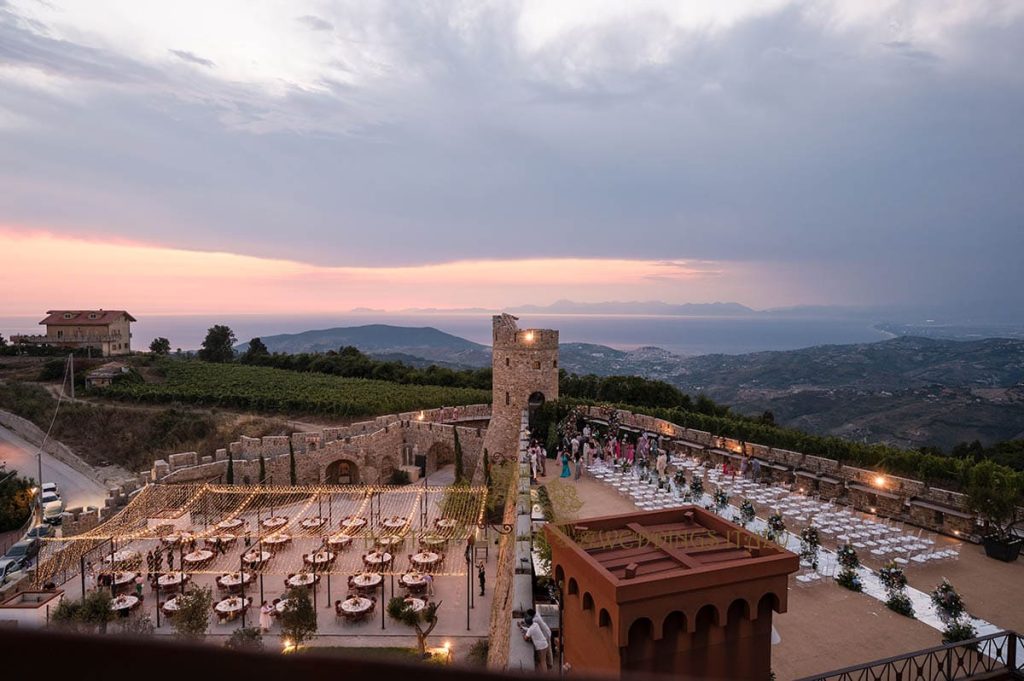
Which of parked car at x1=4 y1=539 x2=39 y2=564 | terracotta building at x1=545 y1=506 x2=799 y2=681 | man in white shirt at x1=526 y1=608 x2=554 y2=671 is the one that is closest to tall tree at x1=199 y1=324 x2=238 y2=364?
parked car at x1=4 y1=539 x2=39 y2=564

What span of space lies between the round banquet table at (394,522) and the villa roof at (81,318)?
4973 cm

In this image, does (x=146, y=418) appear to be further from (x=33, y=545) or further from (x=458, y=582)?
(x=458, y=582)

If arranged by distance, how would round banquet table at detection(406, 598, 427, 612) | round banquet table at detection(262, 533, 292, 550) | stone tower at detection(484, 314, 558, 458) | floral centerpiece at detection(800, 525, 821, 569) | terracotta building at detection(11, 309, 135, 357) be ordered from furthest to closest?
terracotta building at detection(11, 309, 135, 357) < stone tower at detection(484, 314, 558, 458) < round banquet table at detection(262, 533, 292, 550) < round banquet table at detection(406, 598, 427, 612) < floral centerpiece at detection(800, 525, 821, 569)

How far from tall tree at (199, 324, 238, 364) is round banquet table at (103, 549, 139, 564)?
44985mm

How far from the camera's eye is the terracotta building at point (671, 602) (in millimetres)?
5410

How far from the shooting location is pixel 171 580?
16.5 meters

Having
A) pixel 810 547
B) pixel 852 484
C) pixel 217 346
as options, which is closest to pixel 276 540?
pixel 810 547

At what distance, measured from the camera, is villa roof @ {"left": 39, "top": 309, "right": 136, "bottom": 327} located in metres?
58.0

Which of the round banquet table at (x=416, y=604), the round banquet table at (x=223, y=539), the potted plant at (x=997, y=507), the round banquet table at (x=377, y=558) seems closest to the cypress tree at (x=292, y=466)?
the round banquet table at (x=223, y=539)

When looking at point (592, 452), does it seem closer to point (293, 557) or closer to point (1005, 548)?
point (293, 557)

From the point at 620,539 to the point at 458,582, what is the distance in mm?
12622

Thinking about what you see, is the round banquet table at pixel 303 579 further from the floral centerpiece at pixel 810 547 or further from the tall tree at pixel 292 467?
the floral centerpiece at pixel 810 547

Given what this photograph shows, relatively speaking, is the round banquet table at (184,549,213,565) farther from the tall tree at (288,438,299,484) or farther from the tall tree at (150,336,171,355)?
the tall tree at (150,336,171,355)

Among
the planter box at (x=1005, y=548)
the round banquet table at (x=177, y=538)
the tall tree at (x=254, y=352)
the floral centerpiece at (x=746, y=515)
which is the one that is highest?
the tall tree at (x=254, y=352)
